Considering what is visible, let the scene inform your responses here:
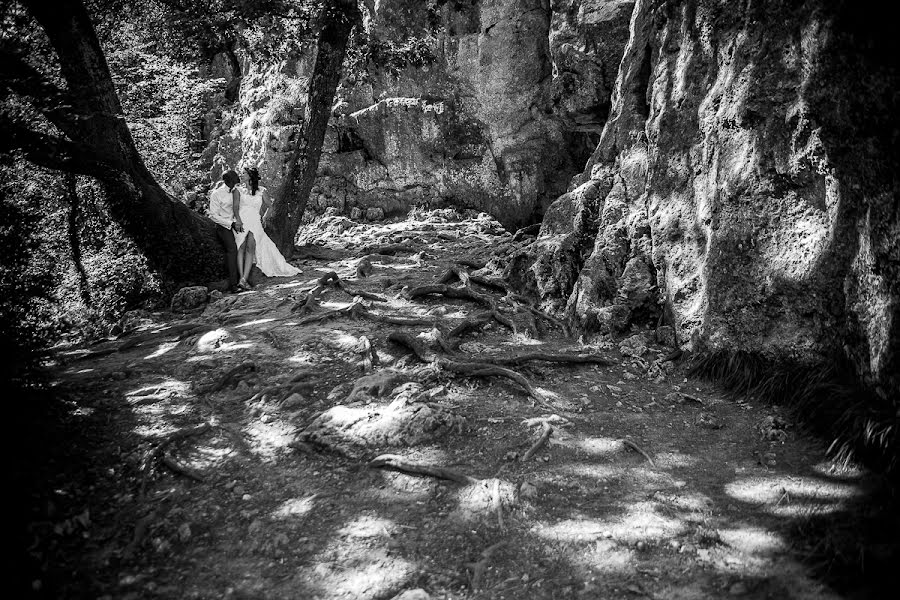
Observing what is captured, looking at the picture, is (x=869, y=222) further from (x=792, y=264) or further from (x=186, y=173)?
(x=186, y=173)

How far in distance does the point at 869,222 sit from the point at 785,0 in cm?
228

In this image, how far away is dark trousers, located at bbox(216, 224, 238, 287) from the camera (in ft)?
30.8

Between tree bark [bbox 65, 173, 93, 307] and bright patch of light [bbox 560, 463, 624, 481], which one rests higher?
tree bark [bbox 65, 173, 93, 307]

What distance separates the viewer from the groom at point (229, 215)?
9180mm

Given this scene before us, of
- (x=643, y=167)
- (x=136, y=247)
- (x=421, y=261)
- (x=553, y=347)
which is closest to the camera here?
(x=553, y=347)

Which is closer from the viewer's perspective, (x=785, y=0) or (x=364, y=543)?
(x=364, y=543)

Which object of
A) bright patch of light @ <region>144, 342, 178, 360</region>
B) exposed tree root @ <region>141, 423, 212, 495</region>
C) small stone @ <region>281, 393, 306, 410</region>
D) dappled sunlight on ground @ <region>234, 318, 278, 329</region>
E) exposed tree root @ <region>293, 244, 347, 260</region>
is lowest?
exposed tree root @ <region>141, 423, 212, 495</region>

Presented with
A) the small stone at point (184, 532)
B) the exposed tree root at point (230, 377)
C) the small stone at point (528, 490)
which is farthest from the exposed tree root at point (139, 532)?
the small stone at point (528, 490)

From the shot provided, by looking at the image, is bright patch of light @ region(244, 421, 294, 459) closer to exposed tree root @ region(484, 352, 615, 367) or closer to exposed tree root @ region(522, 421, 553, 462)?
exposed tree root @ region(522, 421, 553, 462)

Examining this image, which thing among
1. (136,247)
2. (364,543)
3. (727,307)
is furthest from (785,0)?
(136,247)

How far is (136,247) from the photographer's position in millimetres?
8648

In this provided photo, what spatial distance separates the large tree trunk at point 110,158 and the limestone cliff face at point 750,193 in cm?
610

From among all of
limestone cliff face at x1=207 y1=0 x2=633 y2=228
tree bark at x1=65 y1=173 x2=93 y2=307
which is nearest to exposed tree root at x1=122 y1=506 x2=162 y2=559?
tree bark at x1=65 y1=173 x2=93 y2=307

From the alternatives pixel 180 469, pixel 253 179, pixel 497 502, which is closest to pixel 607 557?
pixel 497 502
